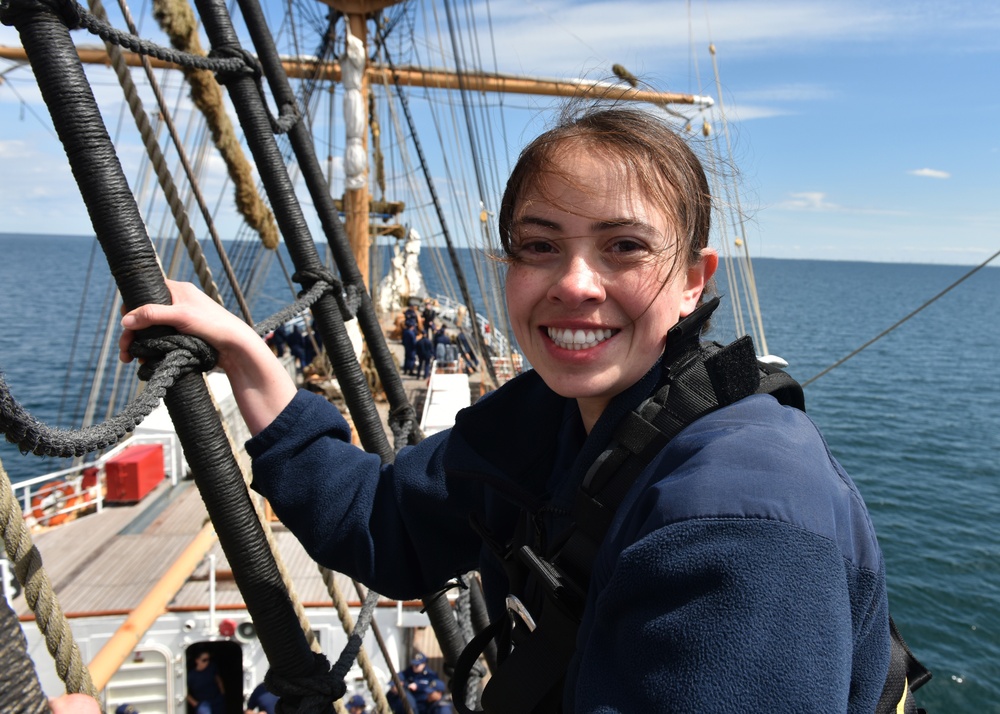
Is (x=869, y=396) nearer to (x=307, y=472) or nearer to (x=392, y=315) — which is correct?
(x=392, y=315)

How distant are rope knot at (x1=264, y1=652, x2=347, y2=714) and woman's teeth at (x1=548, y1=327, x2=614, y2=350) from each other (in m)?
0.80

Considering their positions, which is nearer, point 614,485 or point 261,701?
point 614,485

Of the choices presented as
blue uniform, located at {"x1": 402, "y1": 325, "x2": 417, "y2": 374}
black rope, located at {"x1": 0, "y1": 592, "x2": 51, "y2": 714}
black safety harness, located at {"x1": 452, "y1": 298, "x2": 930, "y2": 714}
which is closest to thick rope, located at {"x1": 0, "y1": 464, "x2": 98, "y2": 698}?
black rope, located at {"x1": 0, "y1": 592, "x2": 51, "y2": 714}

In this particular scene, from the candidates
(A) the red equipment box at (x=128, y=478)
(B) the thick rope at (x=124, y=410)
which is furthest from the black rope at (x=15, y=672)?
(A) the red equipment box at (x=128, y=478)

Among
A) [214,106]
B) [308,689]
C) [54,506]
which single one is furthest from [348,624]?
[54,506]

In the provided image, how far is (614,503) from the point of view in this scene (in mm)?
1018

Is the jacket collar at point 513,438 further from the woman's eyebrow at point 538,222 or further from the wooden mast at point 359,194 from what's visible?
the wooden mast at point 359,194

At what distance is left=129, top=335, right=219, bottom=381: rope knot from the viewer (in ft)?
4.07

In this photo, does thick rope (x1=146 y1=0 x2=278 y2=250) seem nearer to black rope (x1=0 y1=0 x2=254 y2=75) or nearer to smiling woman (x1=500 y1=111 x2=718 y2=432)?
black rope (x1=0 y1=0 x2=254 y2=75)

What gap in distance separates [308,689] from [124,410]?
670mm

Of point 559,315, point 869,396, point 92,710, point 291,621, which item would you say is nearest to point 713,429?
point 559,315

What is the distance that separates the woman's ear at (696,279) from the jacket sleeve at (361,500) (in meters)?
0.59

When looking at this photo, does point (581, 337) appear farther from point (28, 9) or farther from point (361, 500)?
point (28, 9)

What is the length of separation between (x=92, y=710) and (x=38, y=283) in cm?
10059
